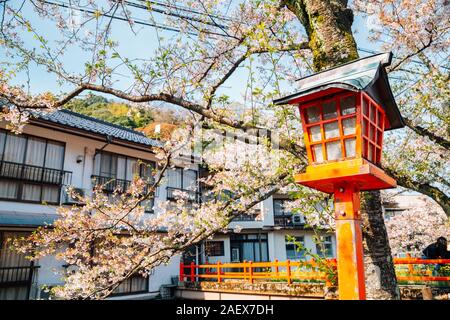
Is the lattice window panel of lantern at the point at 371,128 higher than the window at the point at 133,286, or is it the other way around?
the lattice window panel of lantern at the point at 371,128

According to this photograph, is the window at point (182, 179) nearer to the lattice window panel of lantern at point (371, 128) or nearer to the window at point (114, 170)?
the window at point (114, 170)

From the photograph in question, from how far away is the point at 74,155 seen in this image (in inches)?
472

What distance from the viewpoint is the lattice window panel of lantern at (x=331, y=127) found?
214 cm

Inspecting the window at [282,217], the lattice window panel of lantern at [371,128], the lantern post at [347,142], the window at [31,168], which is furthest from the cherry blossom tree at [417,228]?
the lantern post at [347,142]

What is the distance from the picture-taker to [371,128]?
7.57ft

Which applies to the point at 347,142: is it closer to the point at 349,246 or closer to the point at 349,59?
the point at 349,246

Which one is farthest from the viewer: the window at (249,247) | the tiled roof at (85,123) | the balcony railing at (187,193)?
the window at (249,247)

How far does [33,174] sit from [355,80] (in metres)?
11.3

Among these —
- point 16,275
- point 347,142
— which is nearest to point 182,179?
point 16,275

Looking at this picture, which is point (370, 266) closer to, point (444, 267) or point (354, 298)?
→ point (354, 298)

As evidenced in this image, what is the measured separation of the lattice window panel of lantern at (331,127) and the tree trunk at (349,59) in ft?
5.17

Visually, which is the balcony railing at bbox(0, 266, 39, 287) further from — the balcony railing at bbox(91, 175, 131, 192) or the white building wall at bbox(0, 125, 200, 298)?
the balcony railing at bbox(91, 175, 131, 192)

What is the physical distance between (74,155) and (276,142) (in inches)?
421

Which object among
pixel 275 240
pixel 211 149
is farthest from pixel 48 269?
pixel 275 240
